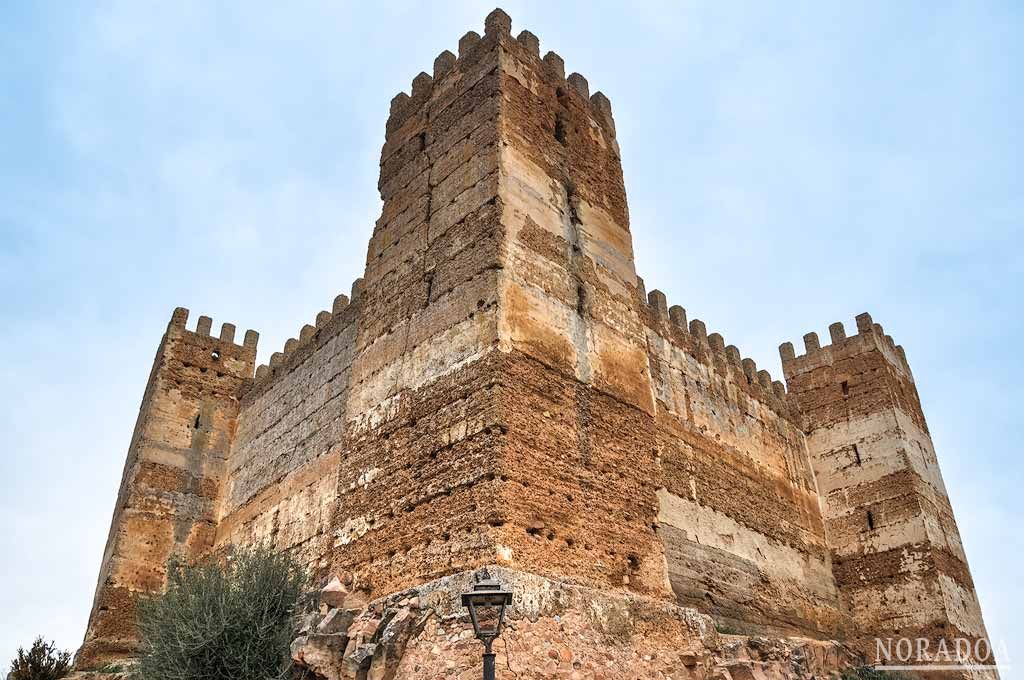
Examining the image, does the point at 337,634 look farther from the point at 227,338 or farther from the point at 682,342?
the point at 227,338

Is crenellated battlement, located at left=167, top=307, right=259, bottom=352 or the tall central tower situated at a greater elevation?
crenellated battlement, located at left=167, top=307, right=259, bottom=352

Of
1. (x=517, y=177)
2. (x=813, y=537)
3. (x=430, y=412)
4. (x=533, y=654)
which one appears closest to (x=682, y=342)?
(x=813, y=537)

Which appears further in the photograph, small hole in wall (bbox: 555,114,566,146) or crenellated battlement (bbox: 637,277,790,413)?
crenellated battlement (bbox: 637,277,790,413)

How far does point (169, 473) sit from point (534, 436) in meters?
8.61

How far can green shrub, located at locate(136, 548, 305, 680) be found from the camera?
9.06 meters

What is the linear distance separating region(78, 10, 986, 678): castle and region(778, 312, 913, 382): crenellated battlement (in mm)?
50

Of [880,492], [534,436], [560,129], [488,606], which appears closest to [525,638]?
[488,606]

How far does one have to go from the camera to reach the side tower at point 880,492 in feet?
46.6

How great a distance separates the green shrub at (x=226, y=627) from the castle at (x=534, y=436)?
0.60 meters

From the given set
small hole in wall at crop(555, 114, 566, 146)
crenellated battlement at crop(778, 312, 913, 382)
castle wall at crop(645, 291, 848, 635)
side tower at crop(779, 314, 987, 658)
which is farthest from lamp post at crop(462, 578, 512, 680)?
crenellated battlement at crop(778, 312, 913, 382)

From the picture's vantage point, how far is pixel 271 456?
13773mm

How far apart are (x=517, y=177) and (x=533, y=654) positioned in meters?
5.56

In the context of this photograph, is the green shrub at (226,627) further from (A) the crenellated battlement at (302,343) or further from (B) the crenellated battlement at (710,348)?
(B) the crenellated battlement at (710,348)

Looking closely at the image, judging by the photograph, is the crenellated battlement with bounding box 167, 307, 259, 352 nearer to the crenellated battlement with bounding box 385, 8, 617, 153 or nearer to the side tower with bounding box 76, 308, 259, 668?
the side tower with bounding box 76, 308, 259, 668
